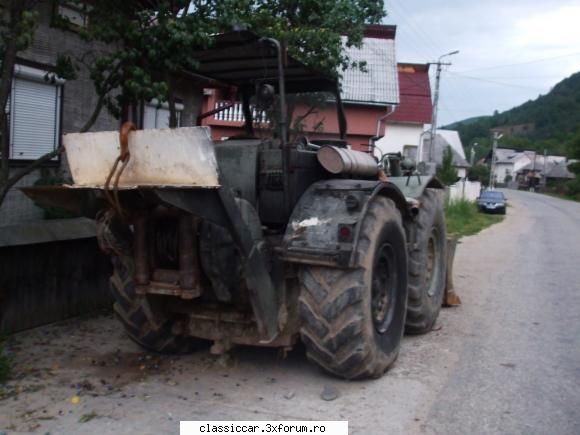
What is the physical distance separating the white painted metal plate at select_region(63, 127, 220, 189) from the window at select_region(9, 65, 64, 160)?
130 inches

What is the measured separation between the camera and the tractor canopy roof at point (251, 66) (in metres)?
5.18

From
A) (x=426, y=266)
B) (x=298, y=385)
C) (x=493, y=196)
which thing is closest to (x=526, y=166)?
(x=493, y=196)

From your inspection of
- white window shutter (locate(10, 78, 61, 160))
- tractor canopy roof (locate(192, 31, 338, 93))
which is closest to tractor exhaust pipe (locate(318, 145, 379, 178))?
tractor canopy roof (locate(192, 31, 338, 93))

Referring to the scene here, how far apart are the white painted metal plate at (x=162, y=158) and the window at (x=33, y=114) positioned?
10.8ft

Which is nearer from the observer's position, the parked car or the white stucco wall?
the white stucco wall

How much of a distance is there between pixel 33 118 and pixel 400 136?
2267 centimetres

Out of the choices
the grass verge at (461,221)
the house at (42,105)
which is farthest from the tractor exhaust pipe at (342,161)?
the grass verge at (461,221)

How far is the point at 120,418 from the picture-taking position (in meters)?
4.24

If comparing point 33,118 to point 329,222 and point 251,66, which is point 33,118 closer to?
point 251,66

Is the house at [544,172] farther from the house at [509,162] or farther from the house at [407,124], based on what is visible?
the house at [407,124]

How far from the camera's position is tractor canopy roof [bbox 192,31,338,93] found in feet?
17.0

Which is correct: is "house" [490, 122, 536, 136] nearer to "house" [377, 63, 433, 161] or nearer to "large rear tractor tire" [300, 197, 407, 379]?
"house" [377, 63, 433, 161]

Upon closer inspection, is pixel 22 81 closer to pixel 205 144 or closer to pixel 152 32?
pixel 152 32

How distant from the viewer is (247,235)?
4445mm
